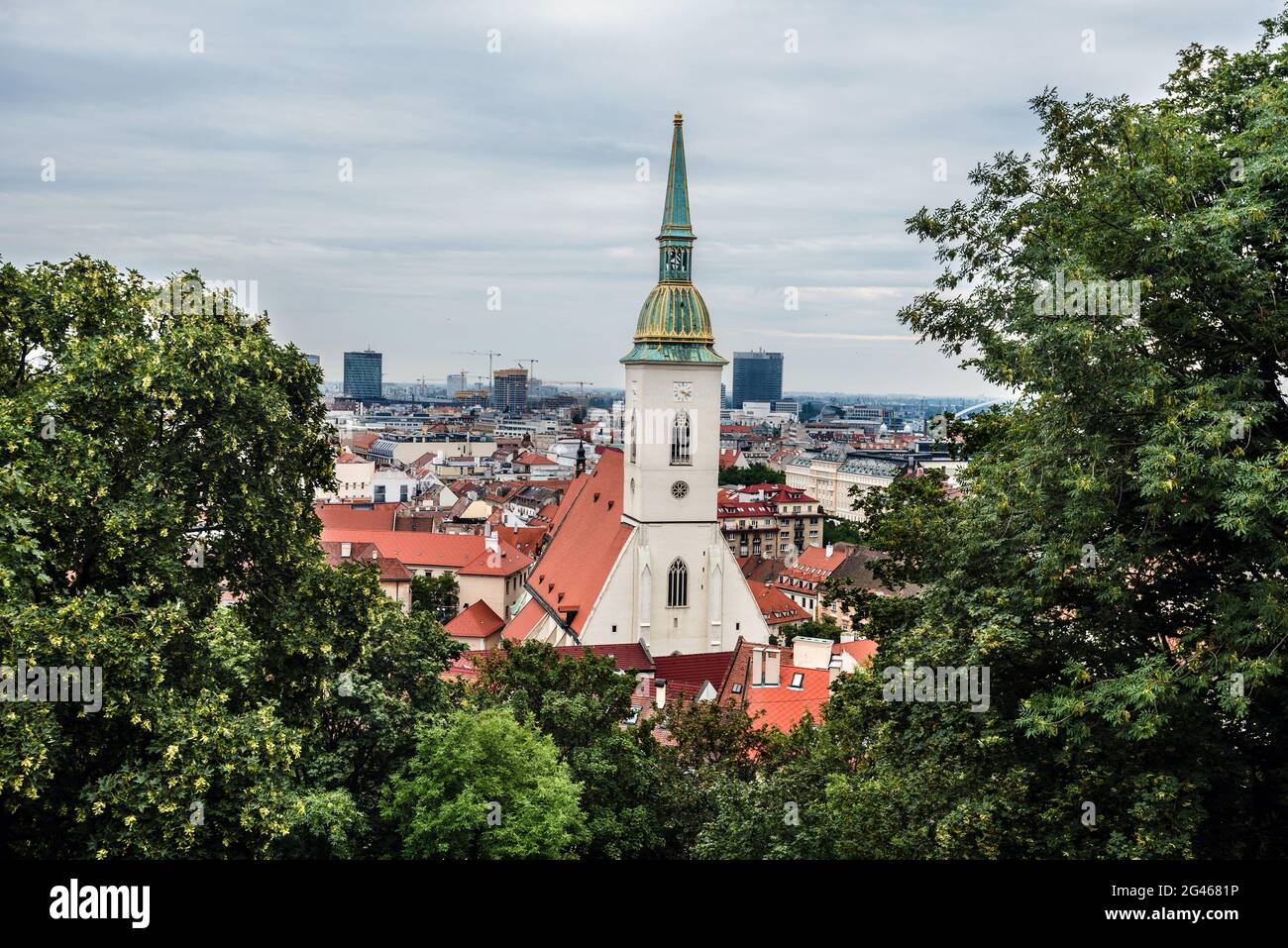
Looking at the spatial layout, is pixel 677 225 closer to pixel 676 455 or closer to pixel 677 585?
pixel 676 455

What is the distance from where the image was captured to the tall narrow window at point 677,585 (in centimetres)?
5884

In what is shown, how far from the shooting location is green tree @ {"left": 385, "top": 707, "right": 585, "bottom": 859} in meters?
24.0

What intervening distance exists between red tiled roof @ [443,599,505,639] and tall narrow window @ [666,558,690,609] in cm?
1789

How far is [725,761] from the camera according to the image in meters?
34.2

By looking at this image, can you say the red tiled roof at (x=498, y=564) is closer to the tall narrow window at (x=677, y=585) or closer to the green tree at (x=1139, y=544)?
the tall narrow window at (x=677, y=585)

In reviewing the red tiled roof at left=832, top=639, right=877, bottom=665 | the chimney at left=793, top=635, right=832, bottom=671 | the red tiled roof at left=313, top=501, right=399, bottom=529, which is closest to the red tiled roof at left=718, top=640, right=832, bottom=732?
the chimney at left=793, top=635, right=832, bottom=671

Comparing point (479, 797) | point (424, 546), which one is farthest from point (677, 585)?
point (424, 546)

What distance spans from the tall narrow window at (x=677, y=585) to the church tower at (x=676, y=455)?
0.15 feet

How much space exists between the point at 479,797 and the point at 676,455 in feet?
119

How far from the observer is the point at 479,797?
80.4 ft

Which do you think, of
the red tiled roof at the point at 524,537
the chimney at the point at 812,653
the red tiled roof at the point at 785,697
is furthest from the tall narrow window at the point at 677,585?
the red tiled roof at the point at 524,537

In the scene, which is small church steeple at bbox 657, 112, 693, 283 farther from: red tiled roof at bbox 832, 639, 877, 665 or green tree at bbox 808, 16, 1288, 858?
green tree at bbox 808, 16, 1288, 858
